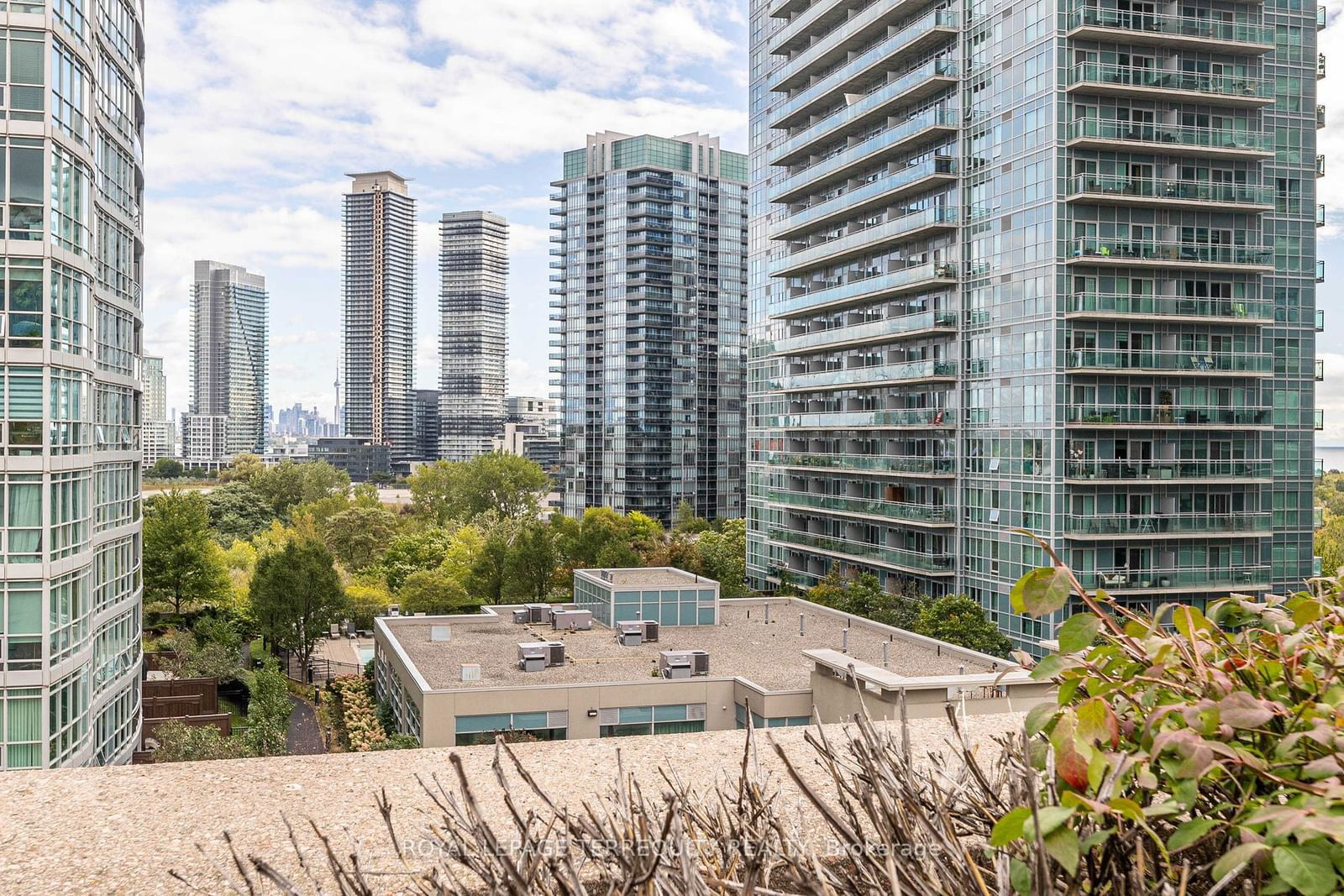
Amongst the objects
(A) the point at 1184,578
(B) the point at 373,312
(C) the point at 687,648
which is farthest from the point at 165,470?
(A) the point at 1184,578

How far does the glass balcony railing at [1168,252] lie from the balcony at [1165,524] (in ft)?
29.9

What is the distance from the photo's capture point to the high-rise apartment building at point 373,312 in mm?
195500

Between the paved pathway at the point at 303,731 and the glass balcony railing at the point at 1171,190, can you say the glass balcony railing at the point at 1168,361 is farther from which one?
the paved pathway at the point at 303,731

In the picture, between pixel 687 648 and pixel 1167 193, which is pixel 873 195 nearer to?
pixel 1167 193

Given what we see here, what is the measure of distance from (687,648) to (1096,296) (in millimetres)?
19204

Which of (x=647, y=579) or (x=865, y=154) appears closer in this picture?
(x=647, y=579)

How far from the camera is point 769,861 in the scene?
3.06 m

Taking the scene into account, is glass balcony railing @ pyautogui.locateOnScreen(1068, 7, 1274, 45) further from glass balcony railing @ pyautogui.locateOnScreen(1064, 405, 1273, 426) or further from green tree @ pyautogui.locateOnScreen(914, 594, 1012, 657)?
green tree @ pyautogui.locateOnScreen(914, 594, 1012, 657)

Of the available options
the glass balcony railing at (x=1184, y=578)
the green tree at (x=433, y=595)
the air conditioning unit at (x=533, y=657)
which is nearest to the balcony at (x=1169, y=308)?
the glass balcony railing at (x=1184, y=578)

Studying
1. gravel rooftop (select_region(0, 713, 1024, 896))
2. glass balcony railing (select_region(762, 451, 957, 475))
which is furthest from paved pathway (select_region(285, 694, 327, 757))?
glass balcony railing (select_region(762, 451, 957, 475))

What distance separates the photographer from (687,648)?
30.0 metres

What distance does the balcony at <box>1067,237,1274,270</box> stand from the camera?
35375mm

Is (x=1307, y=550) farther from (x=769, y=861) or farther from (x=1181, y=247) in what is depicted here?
(x=769, y=861)

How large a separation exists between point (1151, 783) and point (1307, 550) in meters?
44.4
